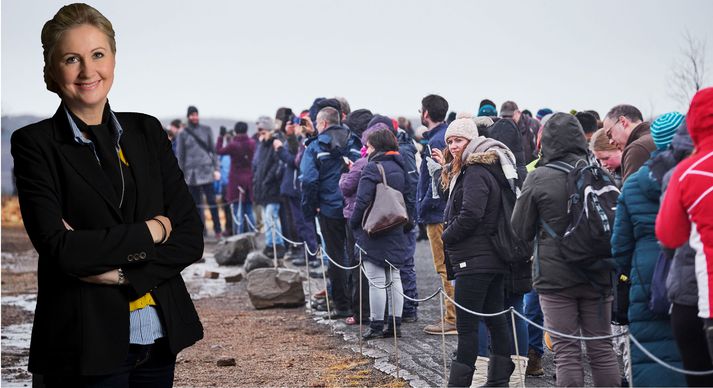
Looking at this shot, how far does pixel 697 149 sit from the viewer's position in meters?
5.02

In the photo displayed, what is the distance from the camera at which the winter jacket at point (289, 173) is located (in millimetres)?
16906

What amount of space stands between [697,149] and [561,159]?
1955 millimetres

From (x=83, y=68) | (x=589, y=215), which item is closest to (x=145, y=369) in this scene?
(x=83, y=68)

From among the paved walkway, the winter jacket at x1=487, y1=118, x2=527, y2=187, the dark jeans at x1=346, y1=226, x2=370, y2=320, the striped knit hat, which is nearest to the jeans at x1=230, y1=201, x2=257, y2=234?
the paved walkway

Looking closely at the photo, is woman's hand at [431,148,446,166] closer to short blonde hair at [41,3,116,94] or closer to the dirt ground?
the dirt ground

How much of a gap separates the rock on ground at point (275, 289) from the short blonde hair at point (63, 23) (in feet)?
34.5

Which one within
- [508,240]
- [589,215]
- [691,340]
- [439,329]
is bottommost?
[439,329]

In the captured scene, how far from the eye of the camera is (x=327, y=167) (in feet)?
41.2

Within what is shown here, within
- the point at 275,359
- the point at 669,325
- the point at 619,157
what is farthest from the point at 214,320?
the point at 669,325

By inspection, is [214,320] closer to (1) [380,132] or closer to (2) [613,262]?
(1) [380,132]

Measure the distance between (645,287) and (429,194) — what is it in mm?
4624

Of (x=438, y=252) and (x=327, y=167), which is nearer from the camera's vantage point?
(x=438, y=252)

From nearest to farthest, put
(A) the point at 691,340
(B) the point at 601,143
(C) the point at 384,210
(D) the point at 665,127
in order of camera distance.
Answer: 1. (A) the point at 691,340
2. (D) the point at 665,127
3. (B) the point at 601,143
4. (C) the point at 384,210

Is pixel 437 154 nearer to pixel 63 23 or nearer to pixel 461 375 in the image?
pixel 461 375
